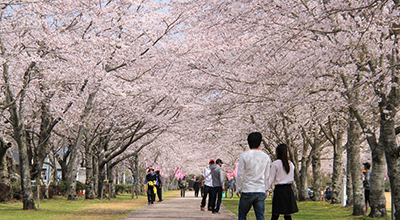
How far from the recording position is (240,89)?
17.0m

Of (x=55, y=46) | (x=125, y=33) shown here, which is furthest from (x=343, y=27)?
(x=125, y=33)

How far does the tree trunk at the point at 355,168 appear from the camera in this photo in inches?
608

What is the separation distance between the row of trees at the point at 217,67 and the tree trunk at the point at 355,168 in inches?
1.4

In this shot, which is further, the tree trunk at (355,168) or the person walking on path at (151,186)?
the person walking on path at (151,186)

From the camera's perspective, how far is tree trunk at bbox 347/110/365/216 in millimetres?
15453

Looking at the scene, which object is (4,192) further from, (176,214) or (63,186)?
(63,186)

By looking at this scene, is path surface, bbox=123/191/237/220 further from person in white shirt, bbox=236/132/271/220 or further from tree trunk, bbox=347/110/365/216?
person in white shirt, bbox=236/132/271/220

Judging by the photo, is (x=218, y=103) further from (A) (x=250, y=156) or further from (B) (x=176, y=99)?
(A) (x=250, y=156)

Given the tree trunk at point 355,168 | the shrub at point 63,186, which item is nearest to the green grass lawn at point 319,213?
the tree trunk at point 355,168

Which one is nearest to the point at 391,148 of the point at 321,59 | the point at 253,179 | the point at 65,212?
the point at 321,59

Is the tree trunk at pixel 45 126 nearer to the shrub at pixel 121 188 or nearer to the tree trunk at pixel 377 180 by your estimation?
the tree trunk at pixel 377 180

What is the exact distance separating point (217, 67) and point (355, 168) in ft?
18.5

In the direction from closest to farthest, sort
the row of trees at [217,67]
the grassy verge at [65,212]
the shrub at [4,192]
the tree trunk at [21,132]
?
the row of trees at [217,67]
the grassy verge at [65,212]
the tree trunk at [21,132]
the shrub at [4,192]

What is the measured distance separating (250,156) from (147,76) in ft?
54.9
